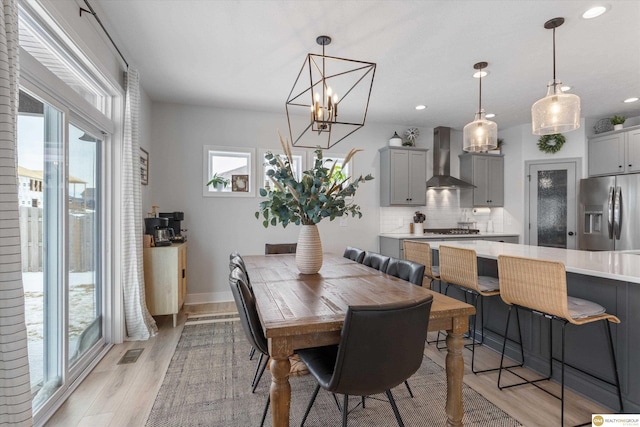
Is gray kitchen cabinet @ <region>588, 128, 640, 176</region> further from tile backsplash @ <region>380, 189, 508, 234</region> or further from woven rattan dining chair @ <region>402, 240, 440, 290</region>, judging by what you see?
woven rattan dining chair @ <region>402, 240, 440, 290</region>

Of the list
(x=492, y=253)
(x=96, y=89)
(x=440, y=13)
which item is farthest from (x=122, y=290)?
(x=440, y=13)

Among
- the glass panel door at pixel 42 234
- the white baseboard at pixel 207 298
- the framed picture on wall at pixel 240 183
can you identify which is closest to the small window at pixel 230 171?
the framed picture on wall at pixel 240 183

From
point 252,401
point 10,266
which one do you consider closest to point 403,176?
point 252,401

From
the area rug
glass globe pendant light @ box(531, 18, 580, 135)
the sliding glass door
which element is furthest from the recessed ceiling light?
the sliding glass door

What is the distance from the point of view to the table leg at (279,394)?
4.40ft

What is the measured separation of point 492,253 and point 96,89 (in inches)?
146

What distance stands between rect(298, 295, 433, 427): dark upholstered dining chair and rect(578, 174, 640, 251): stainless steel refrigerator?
4801mm

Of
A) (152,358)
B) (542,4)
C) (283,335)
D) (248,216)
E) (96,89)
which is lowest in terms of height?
(152,358)

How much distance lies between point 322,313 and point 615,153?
216 inches

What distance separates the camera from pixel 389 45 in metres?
2.81

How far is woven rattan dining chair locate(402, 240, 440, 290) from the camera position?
9.70 feet

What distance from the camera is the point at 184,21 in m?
2.47

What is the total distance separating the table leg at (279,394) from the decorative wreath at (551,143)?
18.6 ft

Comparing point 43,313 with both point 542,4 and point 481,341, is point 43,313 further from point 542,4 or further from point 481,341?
point 542,4
